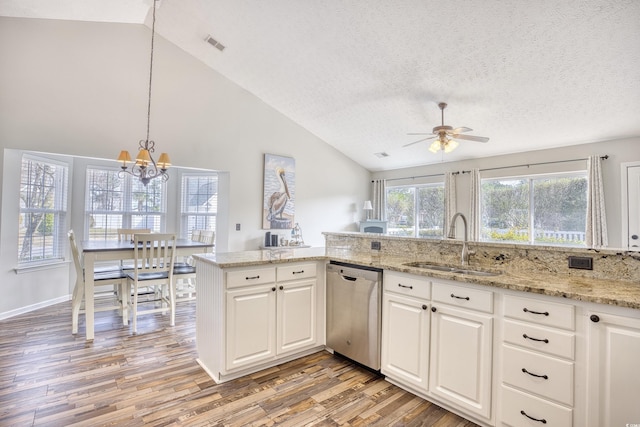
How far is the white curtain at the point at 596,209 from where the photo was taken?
4.51m

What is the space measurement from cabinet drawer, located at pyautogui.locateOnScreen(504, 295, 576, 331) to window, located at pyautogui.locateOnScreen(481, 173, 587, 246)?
11.9 feet

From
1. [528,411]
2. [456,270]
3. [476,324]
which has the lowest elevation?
[528,411]

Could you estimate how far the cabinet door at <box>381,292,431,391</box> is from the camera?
2086mm

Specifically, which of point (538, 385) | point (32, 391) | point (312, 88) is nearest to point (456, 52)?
point (312, 88)

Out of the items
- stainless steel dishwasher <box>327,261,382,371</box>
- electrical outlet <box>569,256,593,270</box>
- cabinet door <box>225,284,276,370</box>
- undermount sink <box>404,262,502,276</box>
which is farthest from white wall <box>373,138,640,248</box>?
cabinet door <box>225,284,276,370</box>

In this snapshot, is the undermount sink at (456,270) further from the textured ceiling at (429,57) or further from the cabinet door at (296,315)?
the textured ceiling at (429,57)

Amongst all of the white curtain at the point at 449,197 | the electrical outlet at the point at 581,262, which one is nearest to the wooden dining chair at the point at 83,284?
the electrical outlet at the point at 581,262

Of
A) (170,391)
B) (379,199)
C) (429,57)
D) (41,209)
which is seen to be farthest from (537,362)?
(379,199)

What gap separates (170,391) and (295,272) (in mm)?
1200

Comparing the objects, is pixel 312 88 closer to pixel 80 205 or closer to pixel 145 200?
pixel 145 200

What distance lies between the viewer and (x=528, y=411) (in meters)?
1.65

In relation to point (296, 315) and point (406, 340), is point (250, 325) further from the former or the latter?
point (406, 340)

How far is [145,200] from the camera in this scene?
528cm

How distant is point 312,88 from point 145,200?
3305mm
